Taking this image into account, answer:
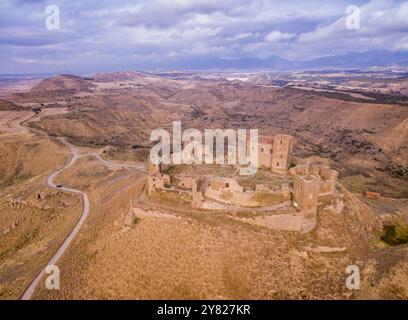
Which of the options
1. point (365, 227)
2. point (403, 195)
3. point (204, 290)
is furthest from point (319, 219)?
point (403, 195)

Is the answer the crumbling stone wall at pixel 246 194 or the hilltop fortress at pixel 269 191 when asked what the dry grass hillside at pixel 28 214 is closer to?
the hilltop fortress at pixel 269 191

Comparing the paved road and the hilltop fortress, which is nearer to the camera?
the paved road

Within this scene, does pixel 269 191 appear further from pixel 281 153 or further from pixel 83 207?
pixel 83 207

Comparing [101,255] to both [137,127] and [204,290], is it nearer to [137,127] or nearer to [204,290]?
[204,290]

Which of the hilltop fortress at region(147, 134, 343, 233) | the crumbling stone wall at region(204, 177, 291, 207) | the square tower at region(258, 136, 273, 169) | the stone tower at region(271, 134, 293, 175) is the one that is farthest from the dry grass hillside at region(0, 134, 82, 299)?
the stone tower at region(271, 134, 293, 175)

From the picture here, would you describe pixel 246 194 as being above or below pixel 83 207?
above

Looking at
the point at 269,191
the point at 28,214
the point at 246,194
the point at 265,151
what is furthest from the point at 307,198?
the point at 28,214

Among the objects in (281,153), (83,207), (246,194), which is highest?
(281,153)

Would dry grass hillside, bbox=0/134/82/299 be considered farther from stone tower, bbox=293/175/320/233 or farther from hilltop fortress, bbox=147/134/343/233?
stone tower, bbox=293/175/320/233
